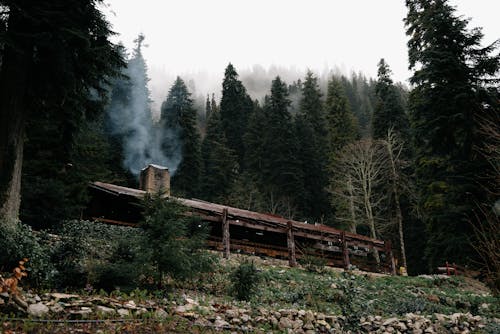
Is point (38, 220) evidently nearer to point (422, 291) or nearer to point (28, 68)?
point (28, 68)

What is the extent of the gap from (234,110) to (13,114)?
42.0 metres

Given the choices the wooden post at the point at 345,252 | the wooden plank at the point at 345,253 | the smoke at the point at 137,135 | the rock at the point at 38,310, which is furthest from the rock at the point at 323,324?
the smoke at the point at 137,135

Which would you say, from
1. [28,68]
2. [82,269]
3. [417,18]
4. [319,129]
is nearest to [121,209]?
[28,68]

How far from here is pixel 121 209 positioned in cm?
1981

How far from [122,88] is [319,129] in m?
23.3

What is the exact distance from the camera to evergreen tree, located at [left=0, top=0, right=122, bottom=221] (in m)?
10.6

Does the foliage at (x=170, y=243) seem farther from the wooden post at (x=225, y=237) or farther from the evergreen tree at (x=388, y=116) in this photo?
the evergreen tree at (x=388, y=116)

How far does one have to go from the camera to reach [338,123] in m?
45.0

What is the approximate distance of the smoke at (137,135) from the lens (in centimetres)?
3691

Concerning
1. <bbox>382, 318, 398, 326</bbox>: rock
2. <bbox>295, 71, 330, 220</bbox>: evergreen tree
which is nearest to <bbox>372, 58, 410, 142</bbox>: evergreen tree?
<bbox>295, 71, 330, 220</bbox>: evergreen tree

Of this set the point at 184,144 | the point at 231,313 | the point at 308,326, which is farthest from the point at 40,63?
the point at 184,144

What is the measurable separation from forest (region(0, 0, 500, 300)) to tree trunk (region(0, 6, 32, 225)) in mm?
32

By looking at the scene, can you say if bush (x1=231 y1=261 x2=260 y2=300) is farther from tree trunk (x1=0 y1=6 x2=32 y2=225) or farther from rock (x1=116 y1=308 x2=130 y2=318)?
tree trunk (x1=0 y1=6 x2=32 y2=225)

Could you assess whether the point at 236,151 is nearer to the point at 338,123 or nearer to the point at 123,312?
the point at 338,123
